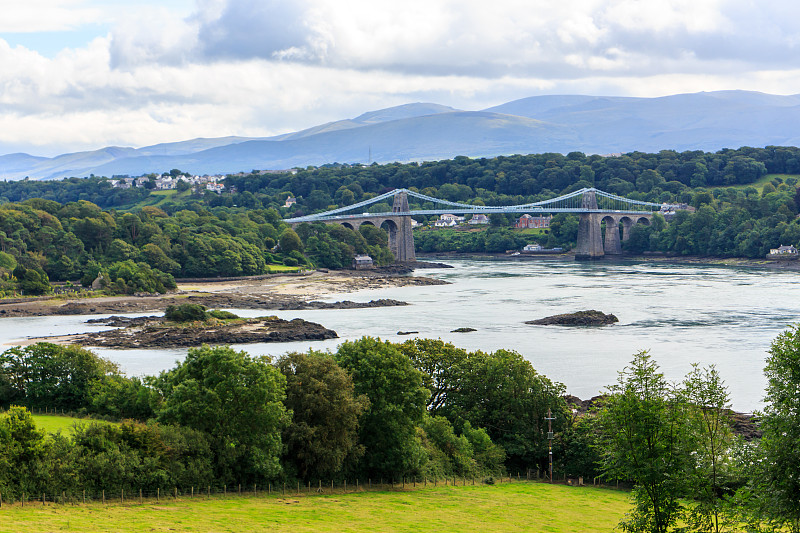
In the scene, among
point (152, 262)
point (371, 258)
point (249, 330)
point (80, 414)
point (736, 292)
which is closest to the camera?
point (80, 414)

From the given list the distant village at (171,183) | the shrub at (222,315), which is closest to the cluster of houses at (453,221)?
the distant village at (171,183)

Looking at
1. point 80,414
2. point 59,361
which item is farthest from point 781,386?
point 59,361

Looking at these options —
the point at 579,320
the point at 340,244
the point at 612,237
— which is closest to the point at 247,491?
the point at 579,320

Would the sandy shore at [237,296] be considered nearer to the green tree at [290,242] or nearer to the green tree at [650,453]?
the green tree at [290,242]

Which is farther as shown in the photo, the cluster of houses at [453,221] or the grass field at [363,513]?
the cluster of houses at [453,221]

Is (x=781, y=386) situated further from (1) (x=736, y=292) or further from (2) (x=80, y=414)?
(1) (x=736, y=292)

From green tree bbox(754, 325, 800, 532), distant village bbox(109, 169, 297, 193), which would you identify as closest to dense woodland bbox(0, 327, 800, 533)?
green tree bbox(754, 325, 800, 532)
